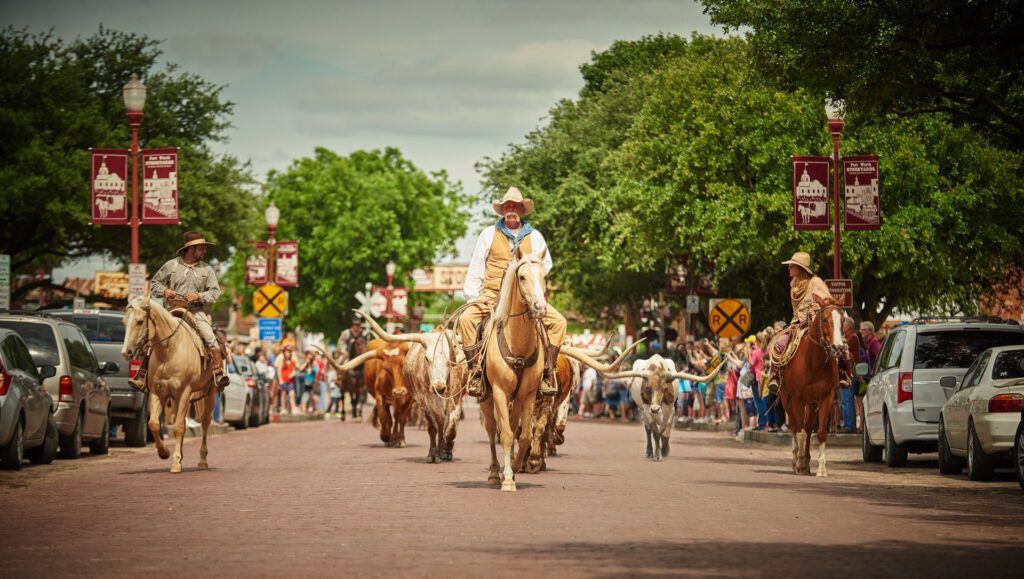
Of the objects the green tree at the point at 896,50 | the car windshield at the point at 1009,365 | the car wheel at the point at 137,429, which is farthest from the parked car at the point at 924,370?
the car wheel at the point at 137,429

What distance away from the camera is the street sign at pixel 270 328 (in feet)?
163

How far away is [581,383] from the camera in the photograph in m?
61.1

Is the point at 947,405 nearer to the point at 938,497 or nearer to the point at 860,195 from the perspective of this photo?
the point at 938,497

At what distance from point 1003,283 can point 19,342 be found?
32218 millimetres

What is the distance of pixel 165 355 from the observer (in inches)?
811

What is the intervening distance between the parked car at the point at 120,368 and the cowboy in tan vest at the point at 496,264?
1185 centimetres

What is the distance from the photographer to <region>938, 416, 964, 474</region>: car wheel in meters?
21.4

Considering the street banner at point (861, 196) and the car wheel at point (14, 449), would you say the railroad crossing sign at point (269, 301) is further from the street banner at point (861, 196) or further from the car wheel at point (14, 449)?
the car wheel at point (14, 449)

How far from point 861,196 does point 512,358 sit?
16306mm

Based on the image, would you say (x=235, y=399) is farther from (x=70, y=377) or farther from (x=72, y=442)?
(x=70, y=377)

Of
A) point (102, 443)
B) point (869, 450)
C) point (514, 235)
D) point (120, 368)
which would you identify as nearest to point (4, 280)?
point (120, 368)

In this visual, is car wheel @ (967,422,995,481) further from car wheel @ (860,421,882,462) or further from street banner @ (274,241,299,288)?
street banner @ (274,241,299,288)

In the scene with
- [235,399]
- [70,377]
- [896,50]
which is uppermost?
[896,50]

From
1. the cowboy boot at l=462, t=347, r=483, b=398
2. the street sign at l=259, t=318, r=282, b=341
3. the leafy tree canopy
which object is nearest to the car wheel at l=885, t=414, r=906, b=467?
the cowboy boot at l=462, t=347, r=483, b=398
